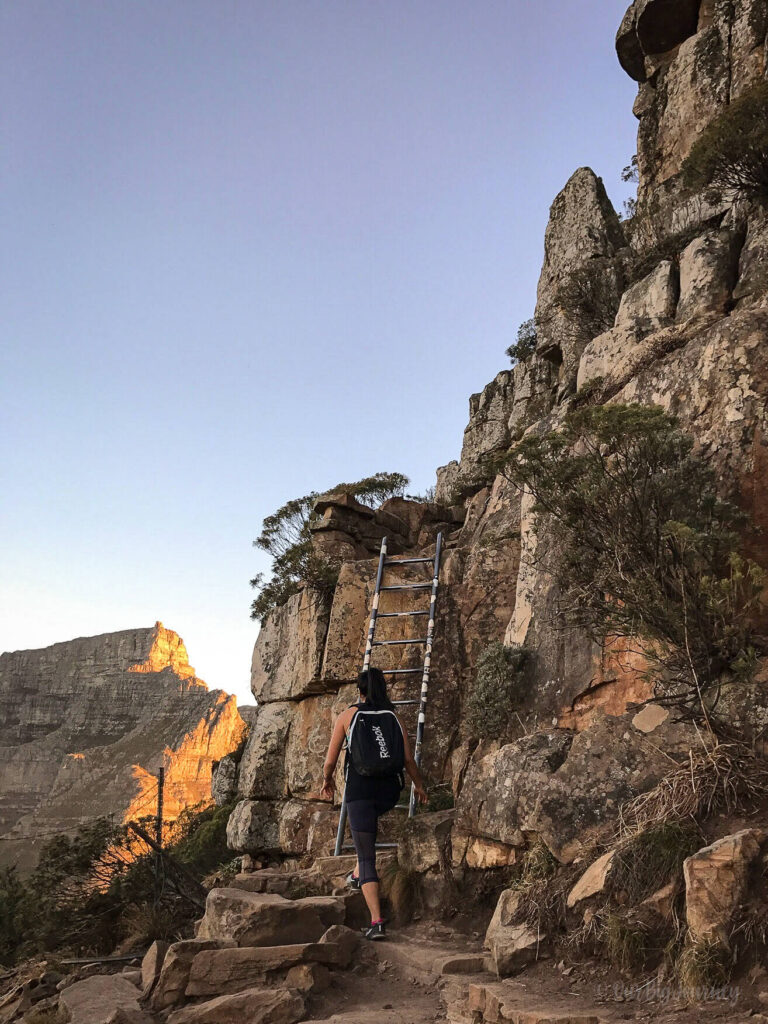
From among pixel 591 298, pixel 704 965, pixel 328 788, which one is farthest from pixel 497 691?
pixel 591 298

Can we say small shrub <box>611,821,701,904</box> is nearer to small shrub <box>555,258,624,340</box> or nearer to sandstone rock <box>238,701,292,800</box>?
sandstone rock <box>238,701,292,800</box>

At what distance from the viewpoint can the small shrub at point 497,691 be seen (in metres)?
9.12

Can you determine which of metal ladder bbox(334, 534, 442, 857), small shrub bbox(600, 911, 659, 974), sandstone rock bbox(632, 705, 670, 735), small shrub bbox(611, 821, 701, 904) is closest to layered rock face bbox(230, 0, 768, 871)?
sandstone rock bbox(632, 705, 670, 735)

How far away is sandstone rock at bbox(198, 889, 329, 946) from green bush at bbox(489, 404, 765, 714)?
340cm

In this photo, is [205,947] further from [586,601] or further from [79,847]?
[79,847]

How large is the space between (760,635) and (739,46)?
1244cm

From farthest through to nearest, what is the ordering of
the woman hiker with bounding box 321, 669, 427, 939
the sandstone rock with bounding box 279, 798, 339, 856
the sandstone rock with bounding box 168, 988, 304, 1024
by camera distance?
the sandstone rock with bounding box 279, 798, 339, 856 → the woman hiker with bounding box 321, 669, 427, 939 → the sandstone rock with bounding box 168, 988, 304, 1024

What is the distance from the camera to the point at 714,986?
4.25 metres

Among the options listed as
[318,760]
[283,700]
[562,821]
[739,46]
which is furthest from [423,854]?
[739,46]

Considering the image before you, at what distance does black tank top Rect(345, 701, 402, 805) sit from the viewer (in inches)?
272

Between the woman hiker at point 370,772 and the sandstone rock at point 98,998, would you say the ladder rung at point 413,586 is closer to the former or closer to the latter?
the woman hiker at point 370,772

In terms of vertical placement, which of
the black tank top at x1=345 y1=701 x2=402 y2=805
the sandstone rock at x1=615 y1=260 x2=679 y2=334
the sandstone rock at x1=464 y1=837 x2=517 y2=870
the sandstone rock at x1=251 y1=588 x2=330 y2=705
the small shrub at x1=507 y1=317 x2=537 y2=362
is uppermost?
the small shrub at x1=507 y1=317 x2=537 y2=362

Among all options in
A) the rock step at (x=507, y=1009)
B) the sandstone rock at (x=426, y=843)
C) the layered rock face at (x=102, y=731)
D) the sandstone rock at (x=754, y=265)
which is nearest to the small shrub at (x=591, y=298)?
the sandstone rock at (x=754, y=265)

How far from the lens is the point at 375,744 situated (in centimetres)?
698
